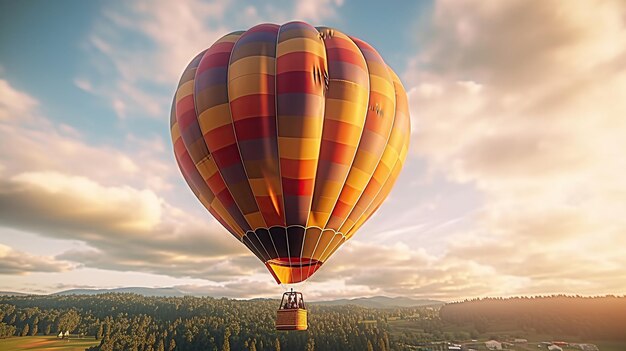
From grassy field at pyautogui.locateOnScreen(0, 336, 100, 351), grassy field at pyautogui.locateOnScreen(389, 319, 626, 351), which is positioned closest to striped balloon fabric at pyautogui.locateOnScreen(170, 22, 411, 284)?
grassy field at pyautogui.locateOnScreen(389, 319, 626, 351)

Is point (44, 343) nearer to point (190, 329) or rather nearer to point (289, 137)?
point (190, 329)

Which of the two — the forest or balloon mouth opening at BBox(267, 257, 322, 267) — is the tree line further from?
balloon mouth opening at BBox(267, 257, 322, 267)

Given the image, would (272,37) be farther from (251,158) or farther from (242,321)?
(242,321)

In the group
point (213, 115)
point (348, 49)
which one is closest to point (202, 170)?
point (213, 115)

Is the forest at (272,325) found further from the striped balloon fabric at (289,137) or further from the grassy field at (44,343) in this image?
the striped balloon fabric at (289,137)

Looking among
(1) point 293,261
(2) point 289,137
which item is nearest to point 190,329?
(1) point 293,261

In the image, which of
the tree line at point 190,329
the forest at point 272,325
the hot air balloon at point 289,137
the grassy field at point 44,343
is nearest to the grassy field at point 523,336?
the forest at point 272,325

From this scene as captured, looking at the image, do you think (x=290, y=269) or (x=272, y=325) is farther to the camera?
(x=272, y=325)
